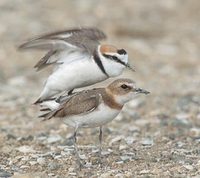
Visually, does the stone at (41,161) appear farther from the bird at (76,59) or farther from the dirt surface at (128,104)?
the bird at (76,59)

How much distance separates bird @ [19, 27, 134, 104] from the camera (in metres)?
6.13

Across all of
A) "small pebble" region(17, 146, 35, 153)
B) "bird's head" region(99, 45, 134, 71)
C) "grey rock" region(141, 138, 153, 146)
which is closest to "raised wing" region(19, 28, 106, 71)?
"bird's head" region(99, 45, 134, 71)

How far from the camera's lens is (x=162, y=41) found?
12680mm

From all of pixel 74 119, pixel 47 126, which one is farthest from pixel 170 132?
pixel 74 119

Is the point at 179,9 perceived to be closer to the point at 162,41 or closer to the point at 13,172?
the point at 162,41

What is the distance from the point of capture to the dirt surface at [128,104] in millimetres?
6062

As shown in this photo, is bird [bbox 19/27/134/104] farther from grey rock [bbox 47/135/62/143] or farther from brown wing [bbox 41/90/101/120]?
grey rock [bbox 47/135/62/143]

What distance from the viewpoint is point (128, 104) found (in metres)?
8.82

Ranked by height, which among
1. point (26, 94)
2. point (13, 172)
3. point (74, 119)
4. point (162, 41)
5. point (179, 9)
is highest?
point (179, 9)

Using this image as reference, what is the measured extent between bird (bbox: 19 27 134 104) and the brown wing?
26cm

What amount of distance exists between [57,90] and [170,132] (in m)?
1.60

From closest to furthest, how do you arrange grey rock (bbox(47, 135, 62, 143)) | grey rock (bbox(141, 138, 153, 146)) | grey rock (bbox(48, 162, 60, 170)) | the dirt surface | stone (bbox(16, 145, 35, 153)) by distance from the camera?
grey rock (bbox(48, 162, 60, 170)) < the dirt surface < stone (bbox(16, 145, 35, 153)) < grey rock (bbox(141, 138, 153, 146)) < grey rock (bbox(47, 135, 62, 143))

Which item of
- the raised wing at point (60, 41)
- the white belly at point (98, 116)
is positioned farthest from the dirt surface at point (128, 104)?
the raised wing at point (60, 41)

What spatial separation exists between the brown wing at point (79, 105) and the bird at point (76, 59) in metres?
0.26
